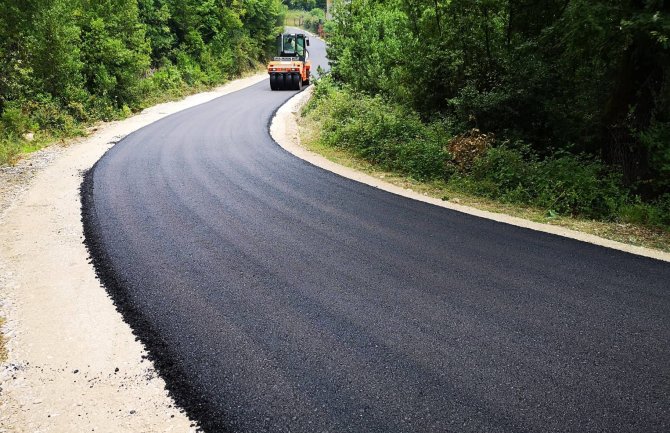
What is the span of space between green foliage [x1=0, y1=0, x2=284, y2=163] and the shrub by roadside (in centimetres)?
851

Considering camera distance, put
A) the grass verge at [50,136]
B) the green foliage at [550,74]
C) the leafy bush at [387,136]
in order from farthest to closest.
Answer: the grass verge at [50,136]
the leafy bush at [387,136]
the green foliage at [550,74]

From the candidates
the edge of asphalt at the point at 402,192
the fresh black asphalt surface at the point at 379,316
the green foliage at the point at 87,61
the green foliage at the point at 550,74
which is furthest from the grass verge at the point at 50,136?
the green foliage at the point at 550,74

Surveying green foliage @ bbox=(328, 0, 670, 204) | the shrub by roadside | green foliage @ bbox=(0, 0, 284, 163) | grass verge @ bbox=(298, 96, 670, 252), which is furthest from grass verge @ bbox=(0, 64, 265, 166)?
green foliage @ bbox=(328, 0, 670, 204)

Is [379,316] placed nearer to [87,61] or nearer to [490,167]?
[490,167]

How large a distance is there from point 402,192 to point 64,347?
19.2 feet

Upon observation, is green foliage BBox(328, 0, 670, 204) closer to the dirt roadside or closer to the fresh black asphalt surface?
the fresh black asphalt surface

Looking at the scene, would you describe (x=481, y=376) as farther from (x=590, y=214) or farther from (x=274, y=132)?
(x=274, y=132)

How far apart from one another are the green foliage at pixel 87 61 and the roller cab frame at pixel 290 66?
4.40 m

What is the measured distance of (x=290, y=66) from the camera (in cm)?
2394

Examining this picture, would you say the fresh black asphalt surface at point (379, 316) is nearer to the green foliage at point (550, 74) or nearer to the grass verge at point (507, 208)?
the grass verge at point (507, 208)

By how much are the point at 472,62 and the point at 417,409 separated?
983 centimetres

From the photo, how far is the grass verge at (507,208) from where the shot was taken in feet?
20.6

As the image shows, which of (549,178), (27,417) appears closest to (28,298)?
(27,417)

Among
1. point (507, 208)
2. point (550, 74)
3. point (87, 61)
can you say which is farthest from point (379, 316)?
point (87, 61)
